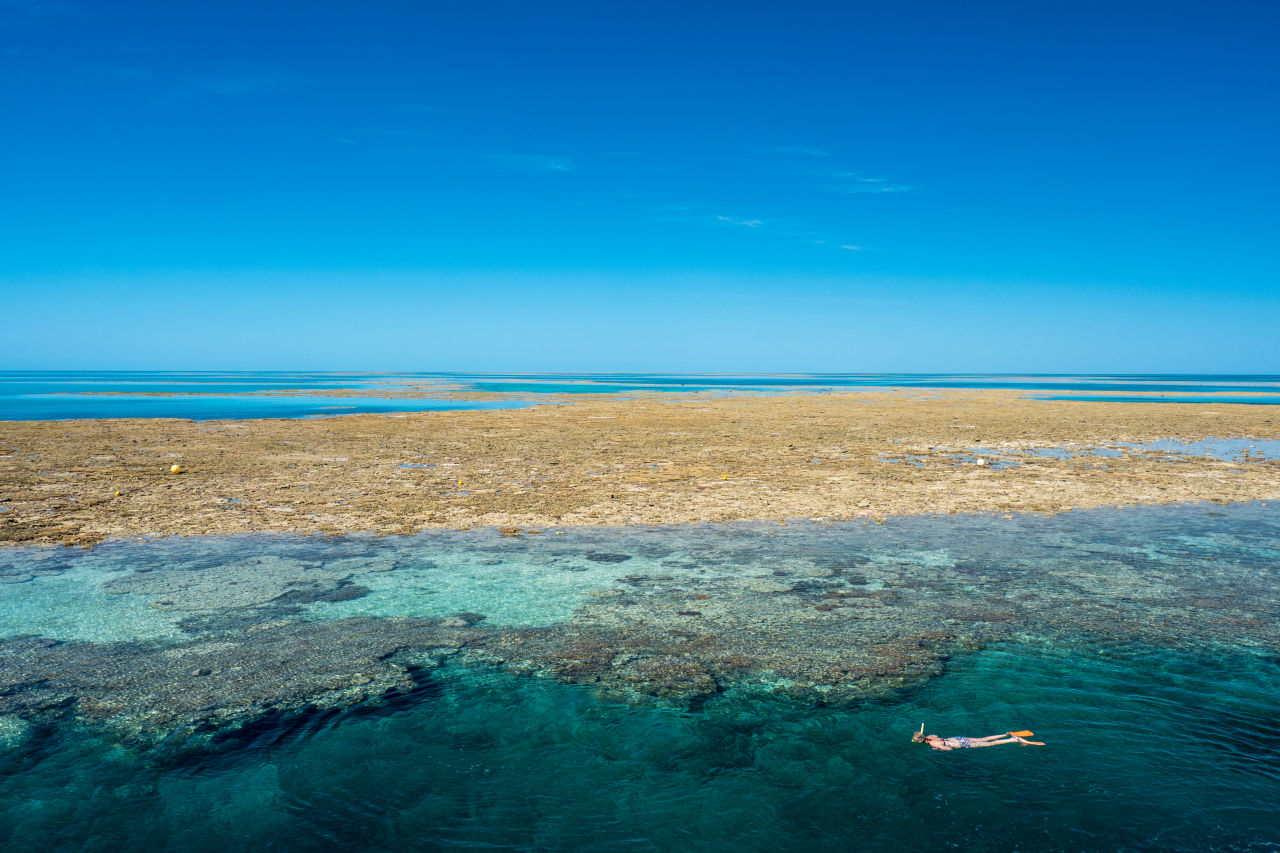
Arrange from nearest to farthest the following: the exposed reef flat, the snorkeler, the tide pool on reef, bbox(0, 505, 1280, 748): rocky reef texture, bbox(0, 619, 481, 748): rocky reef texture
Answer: the tide pool on reef < the snorkeler < bbox(0, 619, 481, 748): rocky reef texture < bbox(0, 505, 1280, 748): rocky reef texture < the exposed reef flat

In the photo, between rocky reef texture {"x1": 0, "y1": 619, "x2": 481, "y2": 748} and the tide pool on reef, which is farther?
rocky reef texture {"x1": 0, "y1": 619, "x2": 481, "y2": 748}

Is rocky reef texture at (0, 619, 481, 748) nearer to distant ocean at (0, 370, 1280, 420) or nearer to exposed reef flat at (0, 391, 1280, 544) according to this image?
exposed reef flat at (0, 391, 1280, 544)

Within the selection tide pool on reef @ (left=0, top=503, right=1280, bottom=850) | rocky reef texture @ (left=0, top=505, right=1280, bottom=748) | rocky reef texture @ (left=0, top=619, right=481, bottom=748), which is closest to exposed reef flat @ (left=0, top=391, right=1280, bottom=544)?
rocky reef texture @ (left=0, top=505, right=1280, bottom=748)

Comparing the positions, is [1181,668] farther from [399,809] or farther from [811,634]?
[399,809]

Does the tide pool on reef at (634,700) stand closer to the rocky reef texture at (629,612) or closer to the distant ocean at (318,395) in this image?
the rocky reef texture at (629,612)

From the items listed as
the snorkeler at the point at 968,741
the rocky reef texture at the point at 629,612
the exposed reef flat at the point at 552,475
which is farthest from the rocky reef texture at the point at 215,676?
the exposed reef flat at the point at 552,475

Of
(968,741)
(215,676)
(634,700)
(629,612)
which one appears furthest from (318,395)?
(968,741)

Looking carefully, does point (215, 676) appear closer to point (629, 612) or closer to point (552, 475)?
point (629, 612)
